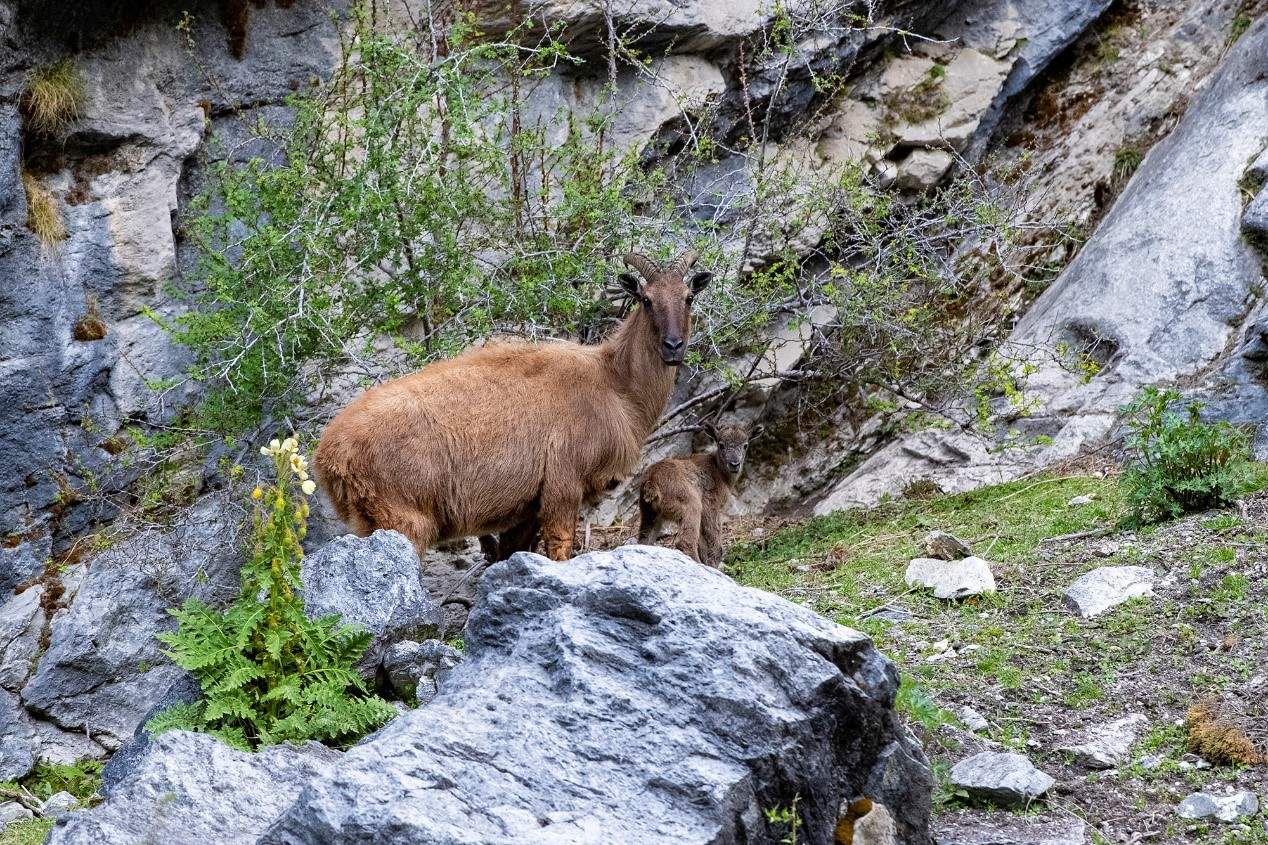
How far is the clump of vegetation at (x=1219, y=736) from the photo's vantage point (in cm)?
539

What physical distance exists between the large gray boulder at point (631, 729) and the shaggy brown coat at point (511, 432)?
12.6 feet

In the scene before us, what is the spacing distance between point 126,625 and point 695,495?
15.6ft

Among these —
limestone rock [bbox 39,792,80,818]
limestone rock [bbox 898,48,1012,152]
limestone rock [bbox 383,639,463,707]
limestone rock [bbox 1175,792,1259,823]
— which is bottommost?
limestone rock [bbox 39,792,80,818]

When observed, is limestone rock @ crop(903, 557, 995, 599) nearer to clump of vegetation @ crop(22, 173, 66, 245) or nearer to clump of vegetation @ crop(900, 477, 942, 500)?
clump of vegetation @ crop(900, 477, 942, 500)

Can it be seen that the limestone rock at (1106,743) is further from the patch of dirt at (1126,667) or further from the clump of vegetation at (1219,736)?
the clump of vegetation at (1219,736)

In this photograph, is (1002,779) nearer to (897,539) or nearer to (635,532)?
(897,539)

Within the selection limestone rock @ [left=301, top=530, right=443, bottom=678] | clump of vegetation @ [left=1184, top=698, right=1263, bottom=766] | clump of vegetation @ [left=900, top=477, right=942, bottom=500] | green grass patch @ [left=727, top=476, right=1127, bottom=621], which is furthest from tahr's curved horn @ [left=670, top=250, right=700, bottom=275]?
clump of vegetation @ [left=1184, top=698, right=1263, bottom=766]

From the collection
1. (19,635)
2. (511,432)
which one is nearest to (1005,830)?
(511,432)

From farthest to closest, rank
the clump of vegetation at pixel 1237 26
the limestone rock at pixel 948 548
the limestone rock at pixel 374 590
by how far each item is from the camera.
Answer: the clump of vegetation at pixel 1237 26 → the limestone rock at pixel 948 548 → the limestone rock at pixel 374 590

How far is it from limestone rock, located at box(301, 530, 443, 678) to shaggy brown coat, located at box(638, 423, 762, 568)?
3.49 metres

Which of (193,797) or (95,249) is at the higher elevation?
(95,249)

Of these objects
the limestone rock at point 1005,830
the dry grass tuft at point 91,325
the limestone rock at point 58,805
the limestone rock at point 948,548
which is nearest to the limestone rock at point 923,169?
the limestone rock at point 948,548

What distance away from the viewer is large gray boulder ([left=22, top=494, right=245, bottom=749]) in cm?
995

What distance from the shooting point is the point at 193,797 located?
191 inches
